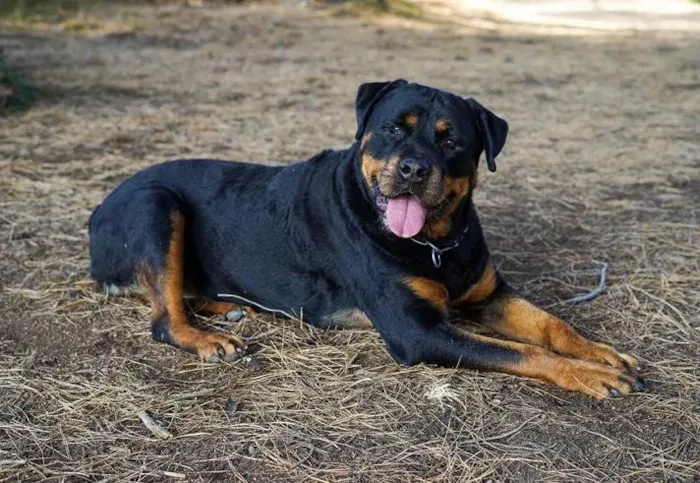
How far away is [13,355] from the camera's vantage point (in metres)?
3.79

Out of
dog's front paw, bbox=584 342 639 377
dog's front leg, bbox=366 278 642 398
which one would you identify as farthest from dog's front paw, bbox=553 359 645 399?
dog's front paw, bbox=584 342 639 377

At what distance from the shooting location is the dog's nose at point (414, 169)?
3.56 metres

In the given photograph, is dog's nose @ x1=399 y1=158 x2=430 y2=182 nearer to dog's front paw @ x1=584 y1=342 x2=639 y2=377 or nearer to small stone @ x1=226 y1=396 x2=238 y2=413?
dog's front paw @ x1=584 y1=342 x2=639 y2=377

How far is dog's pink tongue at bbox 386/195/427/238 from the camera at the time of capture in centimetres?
370

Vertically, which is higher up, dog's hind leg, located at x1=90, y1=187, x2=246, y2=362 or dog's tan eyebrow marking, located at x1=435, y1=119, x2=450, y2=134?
dog's tan eyebrow marking, located at x1=435, y1=119, x2=450, y2=134

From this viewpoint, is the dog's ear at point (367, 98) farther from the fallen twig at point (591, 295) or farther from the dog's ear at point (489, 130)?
Result: the fallen twig at point (591, 295)

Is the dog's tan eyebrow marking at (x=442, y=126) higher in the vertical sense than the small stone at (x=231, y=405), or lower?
higher

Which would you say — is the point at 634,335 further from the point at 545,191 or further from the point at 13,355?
the point at 13,355

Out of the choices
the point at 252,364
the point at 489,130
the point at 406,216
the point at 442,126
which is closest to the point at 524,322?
the point at 406,216

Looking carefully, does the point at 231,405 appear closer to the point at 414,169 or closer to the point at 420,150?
the point at 414,169

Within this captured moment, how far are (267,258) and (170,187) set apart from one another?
2.51 ft

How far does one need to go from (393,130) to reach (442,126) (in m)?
0.25

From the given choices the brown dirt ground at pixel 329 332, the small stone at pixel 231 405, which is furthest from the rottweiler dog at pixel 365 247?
the small stone at pixel 231 405

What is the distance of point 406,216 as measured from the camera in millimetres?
3705
